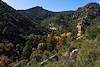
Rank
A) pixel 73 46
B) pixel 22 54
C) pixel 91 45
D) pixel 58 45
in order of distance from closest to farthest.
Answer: pixel 91 45 → pixel 73 46 → pixel 22 54 → pixel 58 45

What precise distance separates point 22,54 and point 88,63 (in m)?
53.7

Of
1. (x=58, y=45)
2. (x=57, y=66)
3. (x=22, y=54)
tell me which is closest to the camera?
(x=57, y=66)

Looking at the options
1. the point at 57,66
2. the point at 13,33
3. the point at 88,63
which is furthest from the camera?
the point at 13,33

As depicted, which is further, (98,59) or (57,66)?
(57,66)

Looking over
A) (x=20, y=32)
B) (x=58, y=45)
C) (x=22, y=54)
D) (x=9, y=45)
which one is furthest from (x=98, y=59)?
(x=20, y=32)

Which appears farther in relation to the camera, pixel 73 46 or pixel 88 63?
pixel 73 46

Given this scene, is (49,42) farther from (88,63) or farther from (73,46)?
(88,63)

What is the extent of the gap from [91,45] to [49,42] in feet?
177

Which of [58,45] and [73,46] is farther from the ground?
[73,46]

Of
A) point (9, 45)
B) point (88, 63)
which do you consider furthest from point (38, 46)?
point (88, 63)

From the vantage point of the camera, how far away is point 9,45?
100812 mm

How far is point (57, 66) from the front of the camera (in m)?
48.7

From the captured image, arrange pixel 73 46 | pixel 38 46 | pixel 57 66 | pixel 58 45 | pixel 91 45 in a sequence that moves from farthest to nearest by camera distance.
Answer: pixel 58 45
pixel 38 46
pixel 73 46
pixel 91 45
pixel 57 66

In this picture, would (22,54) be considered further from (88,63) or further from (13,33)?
(88,63)
